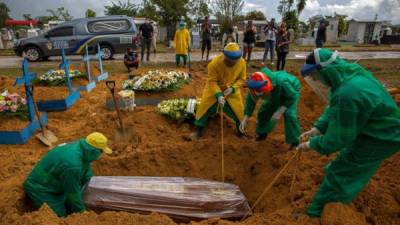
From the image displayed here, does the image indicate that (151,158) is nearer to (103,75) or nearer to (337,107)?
(337,107)

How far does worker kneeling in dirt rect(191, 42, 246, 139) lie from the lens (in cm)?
519

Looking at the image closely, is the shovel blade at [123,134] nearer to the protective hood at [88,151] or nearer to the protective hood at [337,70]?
the protective hood at [88,151]

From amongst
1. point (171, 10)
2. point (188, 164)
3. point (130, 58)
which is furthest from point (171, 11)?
point (188, 164)

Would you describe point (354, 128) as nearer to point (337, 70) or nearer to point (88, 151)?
point (337, 70)

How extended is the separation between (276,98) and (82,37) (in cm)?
1193

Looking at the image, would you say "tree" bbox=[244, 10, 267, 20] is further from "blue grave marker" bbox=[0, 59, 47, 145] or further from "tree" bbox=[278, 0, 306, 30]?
"blue grave marker" bbox=[0, 59, 47, 145]

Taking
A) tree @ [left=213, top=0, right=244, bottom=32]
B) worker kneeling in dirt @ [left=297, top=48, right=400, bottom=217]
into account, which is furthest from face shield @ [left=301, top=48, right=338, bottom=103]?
tree @ [left=213, top=0, right=244, bottom=32]

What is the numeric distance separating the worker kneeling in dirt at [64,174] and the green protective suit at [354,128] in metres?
2.12

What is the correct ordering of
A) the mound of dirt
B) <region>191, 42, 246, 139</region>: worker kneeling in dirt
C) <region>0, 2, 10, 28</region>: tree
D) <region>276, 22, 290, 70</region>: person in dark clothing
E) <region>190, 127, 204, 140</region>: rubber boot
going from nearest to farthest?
the mound of dirt < <region>191, 42, 246, 139</region>: worker kneeling in dirt < <region>190, 127, 204, 140</region>: rubber boot < <region>276, 22, 290, 70</region>: person in dark clothing < <region>0, 2, 10, 28</region>: tree

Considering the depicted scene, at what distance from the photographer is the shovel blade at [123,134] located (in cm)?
551

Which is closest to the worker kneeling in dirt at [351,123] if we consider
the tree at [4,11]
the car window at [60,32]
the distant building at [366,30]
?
the car window at [60,32]

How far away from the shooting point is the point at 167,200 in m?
3.56

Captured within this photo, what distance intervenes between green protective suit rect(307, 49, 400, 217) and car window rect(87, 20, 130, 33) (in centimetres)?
1301

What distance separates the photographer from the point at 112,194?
3.61 m
